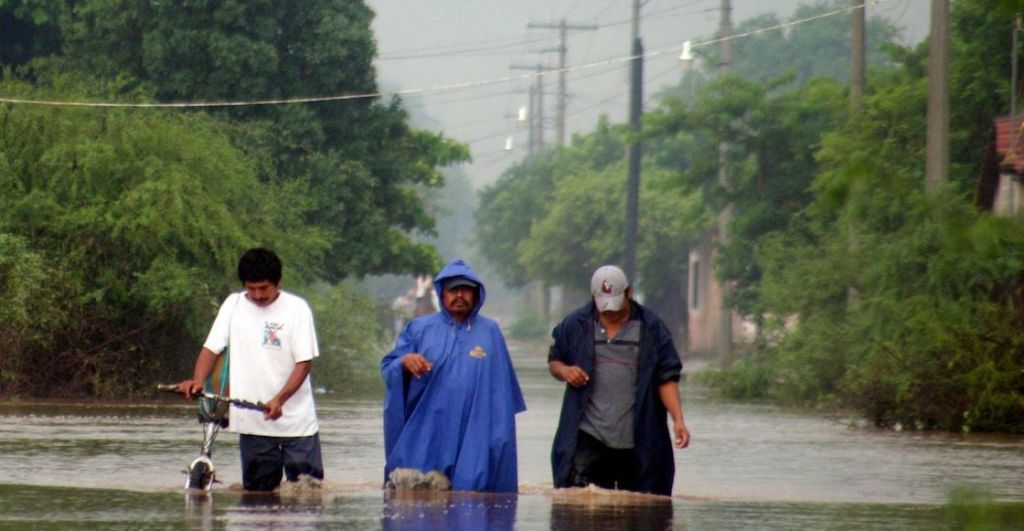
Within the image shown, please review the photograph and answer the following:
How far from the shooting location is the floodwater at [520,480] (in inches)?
417

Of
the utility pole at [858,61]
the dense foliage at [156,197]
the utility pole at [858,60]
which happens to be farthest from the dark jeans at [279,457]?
the utility pole at [858,60]

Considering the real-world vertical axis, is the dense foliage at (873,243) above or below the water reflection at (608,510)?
above

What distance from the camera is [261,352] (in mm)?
10961

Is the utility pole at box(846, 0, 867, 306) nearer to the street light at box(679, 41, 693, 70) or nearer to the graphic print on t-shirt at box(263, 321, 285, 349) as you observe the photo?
the street light at box(679, 41, 693, 70)

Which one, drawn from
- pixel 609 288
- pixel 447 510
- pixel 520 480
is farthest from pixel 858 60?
pixel 447 510

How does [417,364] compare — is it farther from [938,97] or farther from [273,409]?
[938,97]

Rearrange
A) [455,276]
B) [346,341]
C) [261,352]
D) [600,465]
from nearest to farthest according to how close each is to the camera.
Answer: [455,276]
[261,352]
[600,465]
[346,341]

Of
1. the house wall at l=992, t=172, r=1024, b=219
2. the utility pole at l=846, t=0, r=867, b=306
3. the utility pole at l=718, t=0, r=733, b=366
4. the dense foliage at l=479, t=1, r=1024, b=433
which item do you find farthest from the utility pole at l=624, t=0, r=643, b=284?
the house wall at l=992, t=172, r=1024, b=219

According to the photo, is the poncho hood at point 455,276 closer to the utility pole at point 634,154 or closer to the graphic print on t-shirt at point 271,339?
the graphic print on t-shirt at point 271,339

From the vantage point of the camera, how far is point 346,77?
4412cm

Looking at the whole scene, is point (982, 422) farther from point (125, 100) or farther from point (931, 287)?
point (125, 100)

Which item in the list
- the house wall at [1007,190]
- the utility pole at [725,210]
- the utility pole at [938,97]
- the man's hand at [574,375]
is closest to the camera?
the man's hand at [574,375]

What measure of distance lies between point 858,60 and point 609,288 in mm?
25699

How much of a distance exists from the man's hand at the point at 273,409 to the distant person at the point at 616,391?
1.48 meters
